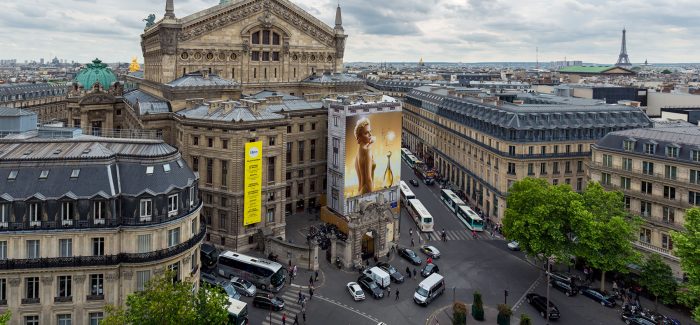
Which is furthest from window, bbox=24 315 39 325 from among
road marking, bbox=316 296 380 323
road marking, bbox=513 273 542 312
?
road marking, bbox=513 273 542 312

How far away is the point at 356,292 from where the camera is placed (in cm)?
6712

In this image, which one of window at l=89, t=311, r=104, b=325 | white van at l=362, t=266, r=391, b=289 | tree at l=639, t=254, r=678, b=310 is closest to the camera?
window at l=89, t=311, r=104, b=325

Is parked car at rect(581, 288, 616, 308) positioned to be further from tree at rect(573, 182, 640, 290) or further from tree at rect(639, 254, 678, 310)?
tree at rect(639, 254, 678, 310)

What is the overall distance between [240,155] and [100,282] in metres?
30.8

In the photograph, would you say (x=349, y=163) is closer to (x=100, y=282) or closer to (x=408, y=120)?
(x=100, y=282)

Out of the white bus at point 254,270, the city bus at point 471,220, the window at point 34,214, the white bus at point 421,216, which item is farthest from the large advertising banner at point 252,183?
the city bus at point 471,220

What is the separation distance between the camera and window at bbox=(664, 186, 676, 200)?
74.0 metres

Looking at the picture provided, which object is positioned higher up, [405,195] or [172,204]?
[172,204]

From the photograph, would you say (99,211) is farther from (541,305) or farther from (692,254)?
(692,254)

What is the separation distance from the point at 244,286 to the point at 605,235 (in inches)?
1705

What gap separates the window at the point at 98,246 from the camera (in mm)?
51438

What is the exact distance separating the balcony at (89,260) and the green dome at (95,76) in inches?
3334

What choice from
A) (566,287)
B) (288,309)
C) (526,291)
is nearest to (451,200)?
(526,291)

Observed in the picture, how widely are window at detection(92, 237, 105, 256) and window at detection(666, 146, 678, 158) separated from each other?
Result: 69.2 metres
